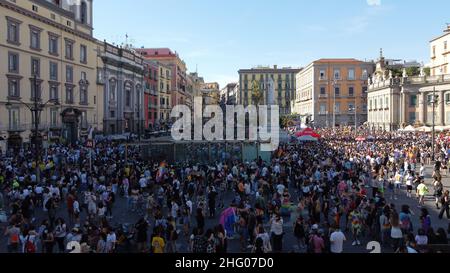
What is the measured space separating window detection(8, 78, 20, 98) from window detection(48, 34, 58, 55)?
6.18m

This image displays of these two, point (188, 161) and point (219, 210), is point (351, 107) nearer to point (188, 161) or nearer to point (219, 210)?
point (188, 161)

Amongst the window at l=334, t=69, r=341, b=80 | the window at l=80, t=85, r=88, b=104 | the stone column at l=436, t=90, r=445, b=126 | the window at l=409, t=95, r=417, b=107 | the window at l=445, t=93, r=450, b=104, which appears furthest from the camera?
the window at l=334, t=69, r=341, b=80

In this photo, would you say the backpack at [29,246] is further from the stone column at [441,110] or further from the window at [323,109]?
the window at [323,109]

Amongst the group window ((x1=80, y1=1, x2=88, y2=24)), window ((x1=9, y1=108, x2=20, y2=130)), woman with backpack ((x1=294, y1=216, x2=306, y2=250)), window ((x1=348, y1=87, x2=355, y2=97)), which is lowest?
woman with backpack ((x1=294, y1=216, x2=306, y2=250))

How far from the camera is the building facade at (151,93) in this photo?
252ft

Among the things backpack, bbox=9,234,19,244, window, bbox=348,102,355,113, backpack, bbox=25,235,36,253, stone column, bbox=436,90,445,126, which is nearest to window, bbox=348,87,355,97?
window, bbox=348,102,355,113

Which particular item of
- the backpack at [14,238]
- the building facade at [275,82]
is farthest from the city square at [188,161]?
the building facade at [275,82]

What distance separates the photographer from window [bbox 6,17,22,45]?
1513 inches

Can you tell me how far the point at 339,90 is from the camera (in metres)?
91.5

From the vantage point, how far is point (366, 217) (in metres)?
13.4

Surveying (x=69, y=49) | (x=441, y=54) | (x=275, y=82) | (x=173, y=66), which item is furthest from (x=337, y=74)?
(x=69, y=49)

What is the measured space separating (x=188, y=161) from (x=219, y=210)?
502 inches

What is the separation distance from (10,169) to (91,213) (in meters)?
9.33

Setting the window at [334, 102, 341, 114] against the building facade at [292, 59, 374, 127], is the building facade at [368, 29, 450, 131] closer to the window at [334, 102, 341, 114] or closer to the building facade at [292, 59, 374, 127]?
the building facade at [292, 59, 374, 127]
